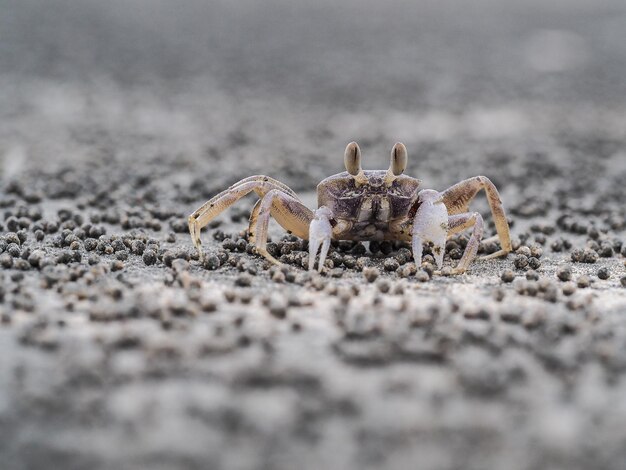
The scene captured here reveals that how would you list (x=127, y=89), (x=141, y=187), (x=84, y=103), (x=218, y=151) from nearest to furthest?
(x=141, y=187)
(x=218, y=151)
(x=84, y=103)
(x=127, y=89)

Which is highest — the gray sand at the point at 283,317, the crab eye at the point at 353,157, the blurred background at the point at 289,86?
the blurred background at the point at 289,86

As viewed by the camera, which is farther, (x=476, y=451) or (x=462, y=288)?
(x=462, y=288)

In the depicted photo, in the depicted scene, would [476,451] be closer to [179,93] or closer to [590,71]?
[179,93]

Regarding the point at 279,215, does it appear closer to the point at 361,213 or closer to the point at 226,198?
the point at 226,198

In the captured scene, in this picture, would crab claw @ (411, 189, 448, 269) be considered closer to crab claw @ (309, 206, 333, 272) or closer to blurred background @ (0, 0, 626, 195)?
crab claw @ (309, 206, 333, 272)

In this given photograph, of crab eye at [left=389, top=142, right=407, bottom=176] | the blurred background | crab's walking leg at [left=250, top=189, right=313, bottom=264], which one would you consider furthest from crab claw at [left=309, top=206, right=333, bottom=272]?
the blurred background

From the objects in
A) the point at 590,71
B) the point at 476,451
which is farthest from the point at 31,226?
the point at 590,71

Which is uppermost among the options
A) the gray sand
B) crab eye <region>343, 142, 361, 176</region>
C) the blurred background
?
the blurred background

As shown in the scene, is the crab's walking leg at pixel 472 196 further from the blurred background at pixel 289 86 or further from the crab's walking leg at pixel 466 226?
the blurred background at pixel 289 86

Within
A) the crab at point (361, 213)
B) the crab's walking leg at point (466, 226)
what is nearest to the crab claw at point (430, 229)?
the crab at point (361, 213)
